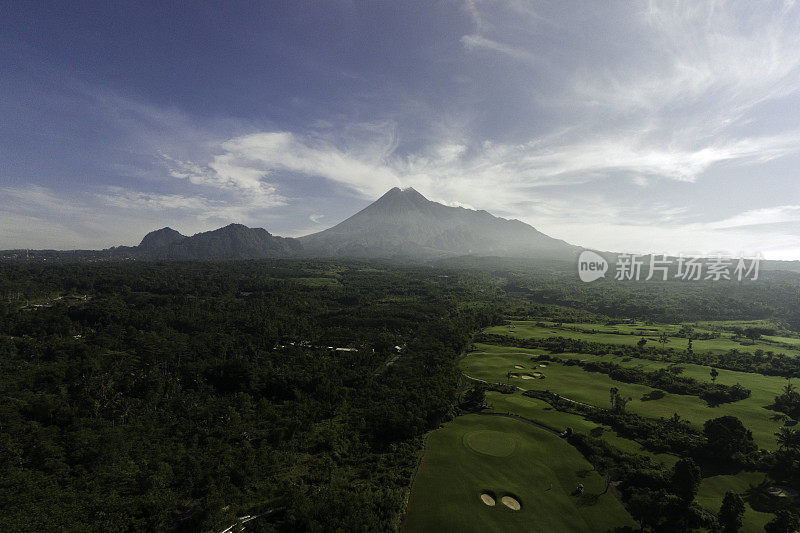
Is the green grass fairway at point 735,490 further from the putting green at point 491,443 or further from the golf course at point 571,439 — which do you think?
the putting green at point 491,443

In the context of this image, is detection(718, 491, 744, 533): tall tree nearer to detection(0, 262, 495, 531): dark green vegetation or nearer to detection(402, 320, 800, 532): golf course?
detection(402, 320, 800, 532): golf course

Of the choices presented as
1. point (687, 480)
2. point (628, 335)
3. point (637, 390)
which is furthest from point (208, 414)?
point (628, 335)

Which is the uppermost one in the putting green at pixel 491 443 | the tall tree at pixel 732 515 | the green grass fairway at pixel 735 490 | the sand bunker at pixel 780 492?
the tall tree at pixel 732 515

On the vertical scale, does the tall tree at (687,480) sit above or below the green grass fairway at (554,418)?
above

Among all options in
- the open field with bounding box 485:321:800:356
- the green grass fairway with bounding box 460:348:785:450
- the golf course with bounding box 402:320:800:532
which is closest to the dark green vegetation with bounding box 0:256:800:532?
the golf course with bounding box 402:320:800:532

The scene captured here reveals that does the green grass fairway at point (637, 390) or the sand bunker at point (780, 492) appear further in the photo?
the green grass fairway at point (637, 390)

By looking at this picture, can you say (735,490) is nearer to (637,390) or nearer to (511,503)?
(511,503)

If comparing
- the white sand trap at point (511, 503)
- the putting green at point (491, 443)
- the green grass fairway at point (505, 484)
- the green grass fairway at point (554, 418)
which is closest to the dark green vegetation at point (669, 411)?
the green grass fairway at point (554, 418)
